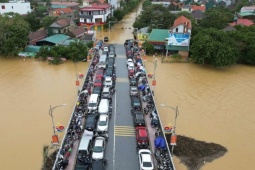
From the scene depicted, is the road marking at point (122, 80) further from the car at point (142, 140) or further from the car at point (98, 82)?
the car at point (142, 140)

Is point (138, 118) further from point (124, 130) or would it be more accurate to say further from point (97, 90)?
point (97, 90)

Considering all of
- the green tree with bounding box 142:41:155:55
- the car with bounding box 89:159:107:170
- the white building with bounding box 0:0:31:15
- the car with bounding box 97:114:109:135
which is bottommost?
the car with bounding box 89:159:107:170

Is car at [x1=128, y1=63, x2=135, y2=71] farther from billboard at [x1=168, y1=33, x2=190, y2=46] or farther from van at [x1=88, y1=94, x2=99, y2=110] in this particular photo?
van at [x1=88, y1=94, x2=99, y2=110]

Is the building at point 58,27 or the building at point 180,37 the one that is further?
the building at point 58,27

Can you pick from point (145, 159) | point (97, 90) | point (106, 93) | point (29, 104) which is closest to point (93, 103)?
point (106, 93)

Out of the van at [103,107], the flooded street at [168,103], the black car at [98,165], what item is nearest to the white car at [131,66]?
the flooded street at [168,103]

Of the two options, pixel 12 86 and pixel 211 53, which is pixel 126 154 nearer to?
pixel 12 86

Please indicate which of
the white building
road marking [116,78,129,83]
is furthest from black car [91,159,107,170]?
the white building

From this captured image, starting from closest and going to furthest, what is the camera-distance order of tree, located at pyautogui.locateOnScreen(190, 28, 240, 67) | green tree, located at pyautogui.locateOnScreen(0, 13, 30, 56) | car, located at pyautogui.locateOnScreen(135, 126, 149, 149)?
car, located at pyautogui.locateOnScreen(135, 126, 149, 149), tree, located at pyautogui.locateOnScreen(190, 28, 240, 67), green tree, located at pyautogui.locateOnScreen(0, 13, 30, 56)
